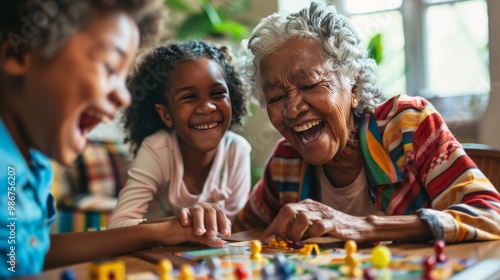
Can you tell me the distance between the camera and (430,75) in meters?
3.44

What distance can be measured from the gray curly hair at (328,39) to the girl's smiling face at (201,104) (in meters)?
0.18

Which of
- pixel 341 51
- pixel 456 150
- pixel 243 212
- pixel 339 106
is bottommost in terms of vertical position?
pixel 243 212

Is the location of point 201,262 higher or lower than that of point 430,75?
lower

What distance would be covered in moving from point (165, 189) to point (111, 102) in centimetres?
99

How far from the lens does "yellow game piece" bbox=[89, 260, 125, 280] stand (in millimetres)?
755

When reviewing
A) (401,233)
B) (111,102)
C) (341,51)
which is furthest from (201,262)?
(341,51)

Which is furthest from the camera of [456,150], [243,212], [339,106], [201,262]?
[243,212]

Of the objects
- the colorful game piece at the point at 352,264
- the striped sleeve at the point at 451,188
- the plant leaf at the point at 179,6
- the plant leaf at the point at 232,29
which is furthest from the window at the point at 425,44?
the colorful game piece at the point at 352,264

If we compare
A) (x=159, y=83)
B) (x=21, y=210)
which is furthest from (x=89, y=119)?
(x=159, y=83)

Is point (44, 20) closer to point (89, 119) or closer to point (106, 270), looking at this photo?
point (89, 119)

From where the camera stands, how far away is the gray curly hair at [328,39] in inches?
59.8

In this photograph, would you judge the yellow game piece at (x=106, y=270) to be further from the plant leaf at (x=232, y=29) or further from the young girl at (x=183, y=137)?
the plant leaf at (x=232, y=29)

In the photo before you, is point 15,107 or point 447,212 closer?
point 15,107

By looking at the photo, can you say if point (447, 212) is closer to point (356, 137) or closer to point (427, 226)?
point (427, 226)
